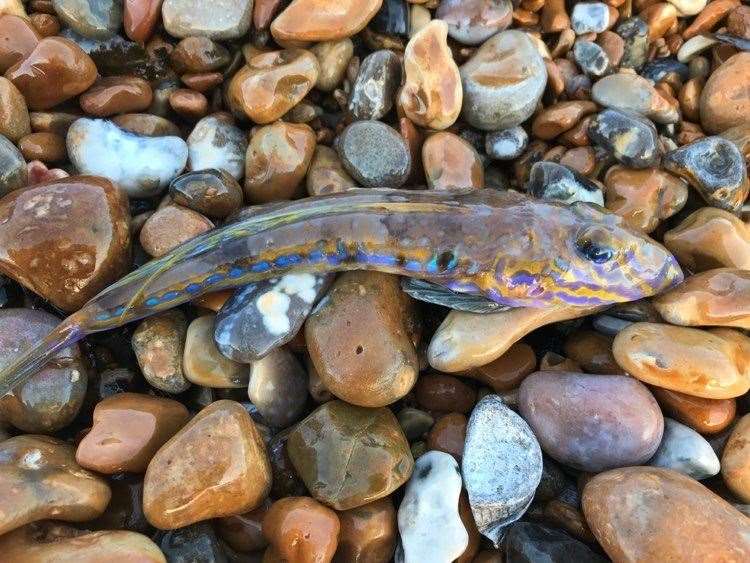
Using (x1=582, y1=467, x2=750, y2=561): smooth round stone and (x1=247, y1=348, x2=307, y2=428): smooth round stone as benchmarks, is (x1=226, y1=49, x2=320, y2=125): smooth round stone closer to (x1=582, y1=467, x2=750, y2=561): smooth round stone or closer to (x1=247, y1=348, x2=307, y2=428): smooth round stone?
(x1=247, y1=348, x2=307, y2=428): smooth round stone

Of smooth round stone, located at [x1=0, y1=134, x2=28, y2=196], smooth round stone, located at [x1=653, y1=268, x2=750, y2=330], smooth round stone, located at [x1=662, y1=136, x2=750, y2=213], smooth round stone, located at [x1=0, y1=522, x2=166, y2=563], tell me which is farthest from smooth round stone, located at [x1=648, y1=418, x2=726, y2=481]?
smooth round stone, located at [x1=0, y1=134, x2=28, y2=196]

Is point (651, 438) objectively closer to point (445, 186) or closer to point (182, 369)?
point (445, 186)

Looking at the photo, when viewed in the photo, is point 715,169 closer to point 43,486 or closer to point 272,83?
point 272,83

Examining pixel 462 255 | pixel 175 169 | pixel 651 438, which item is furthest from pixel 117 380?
pixel 651 438

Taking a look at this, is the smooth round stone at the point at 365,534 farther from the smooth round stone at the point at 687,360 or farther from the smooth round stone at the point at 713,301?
the smooth round stone at the point at 713,301

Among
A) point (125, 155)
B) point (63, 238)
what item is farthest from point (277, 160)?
point (63, 238)

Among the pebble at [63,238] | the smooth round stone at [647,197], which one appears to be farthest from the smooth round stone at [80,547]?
the smooth round stone at [647,197]
